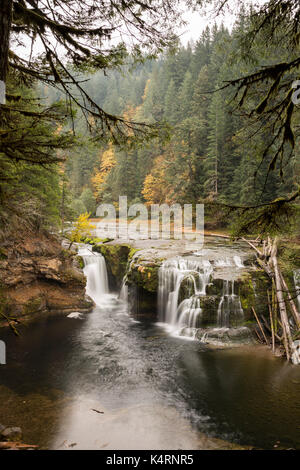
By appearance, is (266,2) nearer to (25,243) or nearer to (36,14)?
(36,14)

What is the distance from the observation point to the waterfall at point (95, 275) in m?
18.3

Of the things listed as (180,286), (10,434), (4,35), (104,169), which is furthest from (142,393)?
(104,169)

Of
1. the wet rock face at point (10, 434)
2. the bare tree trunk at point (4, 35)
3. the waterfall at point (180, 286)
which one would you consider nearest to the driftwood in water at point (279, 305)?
the waterfall at point (180, 286)

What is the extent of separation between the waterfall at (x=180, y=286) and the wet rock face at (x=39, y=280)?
14.8 ft

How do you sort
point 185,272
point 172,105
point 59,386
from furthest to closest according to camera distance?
point 172,105, point 185,272, point 59,386

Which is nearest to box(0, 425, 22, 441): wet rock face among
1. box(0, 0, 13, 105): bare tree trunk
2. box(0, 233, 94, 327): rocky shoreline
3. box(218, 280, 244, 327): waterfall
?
box(0, 0, 13, 105): bare tree trunk

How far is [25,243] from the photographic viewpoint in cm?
1434

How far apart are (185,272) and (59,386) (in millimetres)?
7963

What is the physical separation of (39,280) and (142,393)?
30.7 ft

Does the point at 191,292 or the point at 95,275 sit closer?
the point at 191,292

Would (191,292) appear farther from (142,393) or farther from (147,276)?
(142,393)

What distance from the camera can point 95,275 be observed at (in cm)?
1888

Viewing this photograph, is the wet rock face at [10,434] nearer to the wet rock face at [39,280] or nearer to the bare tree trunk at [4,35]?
the bare tree trunk at [4,35]
